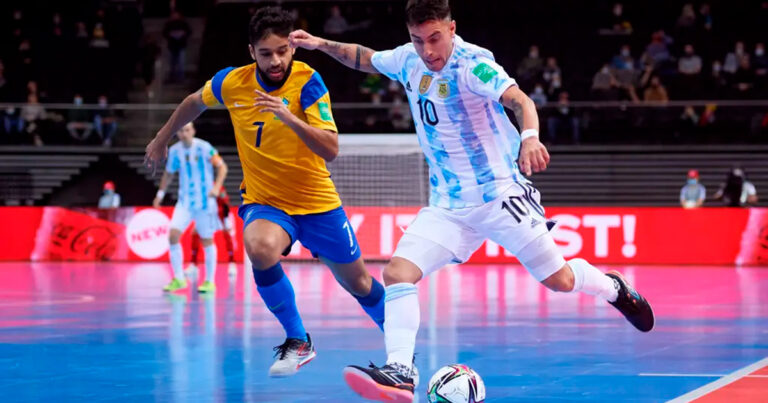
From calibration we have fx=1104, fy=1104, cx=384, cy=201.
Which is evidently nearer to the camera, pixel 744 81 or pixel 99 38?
pixel 744 81

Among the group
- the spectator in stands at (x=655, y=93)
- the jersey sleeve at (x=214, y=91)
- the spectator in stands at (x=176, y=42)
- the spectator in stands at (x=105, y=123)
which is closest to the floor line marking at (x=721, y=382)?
the jersey sleeve at (x=214, y=91)

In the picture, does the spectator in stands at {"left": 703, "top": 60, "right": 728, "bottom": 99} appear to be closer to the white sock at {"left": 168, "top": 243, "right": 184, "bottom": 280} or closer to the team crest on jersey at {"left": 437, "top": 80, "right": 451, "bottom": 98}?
the white sock at {"left": 168, "top": 243, "right": 184, "bottom": 280}

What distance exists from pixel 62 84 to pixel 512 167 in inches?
975

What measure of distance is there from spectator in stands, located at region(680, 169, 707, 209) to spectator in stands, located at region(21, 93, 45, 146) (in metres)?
14.7

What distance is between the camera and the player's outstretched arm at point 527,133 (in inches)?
224

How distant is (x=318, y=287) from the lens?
55.7ft

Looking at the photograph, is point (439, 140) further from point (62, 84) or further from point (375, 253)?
point (62, 84)

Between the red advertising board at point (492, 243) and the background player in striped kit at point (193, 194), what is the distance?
20.5ft

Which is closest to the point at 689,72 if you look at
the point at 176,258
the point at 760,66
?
the point at 760,66

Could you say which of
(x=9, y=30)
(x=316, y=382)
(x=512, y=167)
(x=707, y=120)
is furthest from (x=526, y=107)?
(x=9, y=30)

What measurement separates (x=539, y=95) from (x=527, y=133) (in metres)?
21.1

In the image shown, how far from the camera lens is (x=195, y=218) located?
16047 mm

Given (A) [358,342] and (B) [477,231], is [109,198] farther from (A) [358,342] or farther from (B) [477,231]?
(B) [477,231]

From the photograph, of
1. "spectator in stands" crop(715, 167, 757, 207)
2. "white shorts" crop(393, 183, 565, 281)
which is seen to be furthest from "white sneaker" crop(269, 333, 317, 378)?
"spectator in stands" crop(715, 167, 757, 207)
